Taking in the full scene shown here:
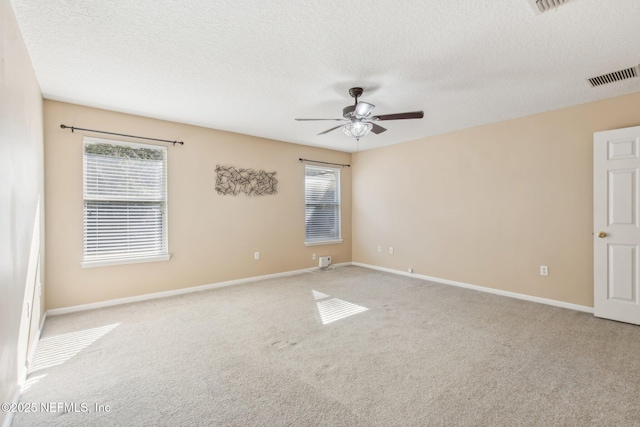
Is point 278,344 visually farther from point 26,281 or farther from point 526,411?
point 26,281

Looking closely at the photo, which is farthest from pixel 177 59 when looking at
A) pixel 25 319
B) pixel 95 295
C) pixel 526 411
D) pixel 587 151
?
pixel 587 151

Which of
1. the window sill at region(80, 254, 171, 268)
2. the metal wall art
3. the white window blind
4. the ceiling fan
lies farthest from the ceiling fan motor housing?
the window sill at region(80, 254, 171, 268)

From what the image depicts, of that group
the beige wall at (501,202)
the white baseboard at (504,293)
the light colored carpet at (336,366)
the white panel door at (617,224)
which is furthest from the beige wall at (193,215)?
the white panel door at (617,224)

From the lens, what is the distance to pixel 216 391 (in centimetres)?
205

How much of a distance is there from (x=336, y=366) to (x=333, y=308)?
136cm

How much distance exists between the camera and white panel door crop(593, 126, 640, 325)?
10.4 feet

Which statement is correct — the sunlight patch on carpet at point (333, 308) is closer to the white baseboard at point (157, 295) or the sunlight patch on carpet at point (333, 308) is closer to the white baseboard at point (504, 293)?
the white baseboard at point (157, 295)

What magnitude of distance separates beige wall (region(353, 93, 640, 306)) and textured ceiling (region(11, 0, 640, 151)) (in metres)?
0.43

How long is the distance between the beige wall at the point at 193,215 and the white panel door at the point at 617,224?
3.99 metres

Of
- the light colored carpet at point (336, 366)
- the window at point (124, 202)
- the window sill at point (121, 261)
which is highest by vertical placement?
the window at point (124, 202)

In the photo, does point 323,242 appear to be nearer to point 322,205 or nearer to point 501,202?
point 322,205

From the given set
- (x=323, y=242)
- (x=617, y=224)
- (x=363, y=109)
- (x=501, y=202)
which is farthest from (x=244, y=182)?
(x=617, y=224)

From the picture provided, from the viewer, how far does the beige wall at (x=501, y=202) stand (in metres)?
3.62

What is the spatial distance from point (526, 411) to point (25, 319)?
3485 millimetres
